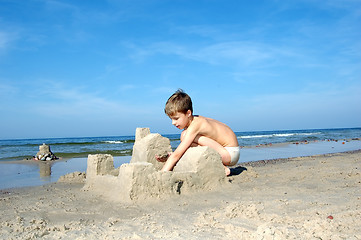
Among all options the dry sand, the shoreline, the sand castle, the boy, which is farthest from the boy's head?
the shoreline

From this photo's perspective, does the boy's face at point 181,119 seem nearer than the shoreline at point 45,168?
Yes

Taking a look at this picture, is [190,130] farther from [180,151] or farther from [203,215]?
[203,215]

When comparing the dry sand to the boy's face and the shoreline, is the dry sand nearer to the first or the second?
the boy's face

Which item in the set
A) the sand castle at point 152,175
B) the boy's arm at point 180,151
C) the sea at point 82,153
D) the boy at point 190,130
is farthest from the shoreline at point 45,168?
the boy at point 190,130

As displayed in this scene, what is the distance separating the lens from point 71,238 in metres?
2.16

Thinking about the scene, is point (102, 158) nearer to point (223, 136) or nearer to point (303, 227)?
point (223, 136)

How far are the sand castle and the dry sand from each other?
0.44ft

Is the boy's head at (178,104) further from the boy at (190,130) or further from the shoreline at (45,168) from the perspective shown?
the shoreline at (45,168)

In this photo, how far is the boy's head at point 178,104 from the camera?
392cm

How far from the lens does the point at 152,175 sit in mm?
3271

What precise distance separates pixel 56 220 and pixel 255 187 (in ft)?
8.17

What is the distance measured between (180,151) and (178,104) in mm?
631

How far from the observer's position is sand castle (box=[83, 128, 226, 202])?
3.22 meters

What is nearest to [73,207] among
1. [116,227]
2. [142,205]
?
[142,205]
